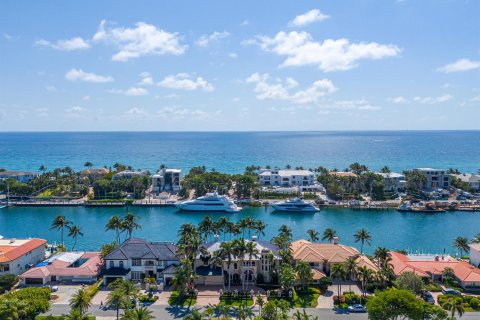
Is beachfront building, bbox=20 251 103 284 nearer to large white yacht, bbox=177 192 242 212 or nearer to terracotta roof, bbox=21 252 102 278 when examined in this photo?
terracotta roof, bbox=21 252 102 278

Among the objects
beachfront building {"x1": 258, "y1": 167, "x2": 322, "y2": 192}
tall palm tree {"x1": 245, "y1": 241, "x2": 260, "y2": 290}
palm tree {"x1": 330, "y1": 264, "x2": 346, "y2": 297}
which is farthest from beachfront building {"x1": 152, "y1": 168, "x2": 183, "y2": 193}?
palm tree {"x1": 330, "y1": 264, "x2": 346, "y2": 297}

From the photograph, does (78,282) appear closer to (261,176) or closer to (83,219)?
(83,219)

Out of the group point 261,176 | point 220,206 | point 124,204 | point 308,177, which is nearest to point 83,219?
point 124,204

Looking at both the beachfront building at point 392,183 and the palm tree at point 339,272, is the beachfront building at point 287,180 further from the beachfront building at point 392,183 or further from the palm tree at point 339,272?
the palm tree at point 339,272

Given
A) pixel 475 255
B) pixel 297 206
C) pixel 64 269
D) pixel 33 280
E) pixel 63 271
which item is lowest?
pixel 33 280

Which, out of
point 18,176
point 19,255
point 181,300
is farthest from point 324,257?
point 18,176

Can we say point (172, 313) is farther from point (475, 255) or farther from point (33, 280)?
point (475, 255)
